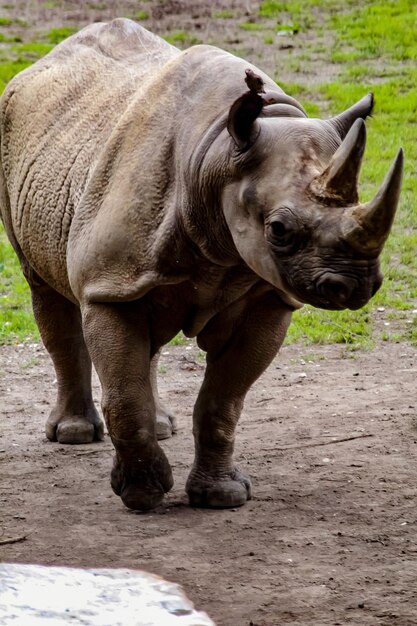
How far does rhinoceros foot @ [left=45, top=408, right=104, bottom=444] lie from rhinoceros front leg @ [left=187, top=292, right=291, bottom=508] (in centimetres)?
129

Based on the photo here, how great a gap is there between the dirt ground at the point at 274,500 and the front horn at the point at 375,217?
4.79ft

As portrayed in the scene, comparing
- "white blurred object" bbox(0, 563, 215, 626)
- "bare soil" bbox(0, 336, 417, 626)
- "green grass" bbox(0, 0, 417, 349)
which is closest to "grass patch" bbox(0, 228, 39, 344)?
"green grass" bbox(0, 0, 417, 349)

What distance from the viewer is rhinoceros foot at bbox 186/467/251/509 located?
23.3 ft

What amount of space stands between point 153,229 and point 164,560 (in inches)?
56.4

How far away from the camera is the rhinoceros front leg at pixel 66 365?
26.8ft

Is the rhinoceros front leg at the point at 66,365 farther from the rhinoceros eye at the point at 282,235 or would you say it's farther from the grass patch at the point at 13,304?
the rhinoceros eye at the point at 282,235

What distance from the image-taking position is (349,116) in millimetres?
6062

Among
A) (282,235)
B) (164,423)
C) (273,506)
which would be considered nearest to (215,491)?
(273,506)

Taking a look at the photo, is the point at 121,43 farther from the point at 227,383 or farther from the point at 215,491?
the point at 215,491

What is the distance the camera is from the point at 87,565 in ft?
20.9

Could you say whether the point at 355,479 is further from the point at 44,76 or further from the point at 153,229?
the point at 44,76

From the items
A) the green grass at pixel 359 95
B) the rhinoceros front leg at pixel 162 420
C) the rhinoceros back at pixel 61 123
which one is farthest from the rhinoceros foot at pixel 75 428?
the green grass at pixel 359 95

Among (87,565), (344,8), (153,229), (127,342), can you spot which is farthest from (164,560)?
(344,8)

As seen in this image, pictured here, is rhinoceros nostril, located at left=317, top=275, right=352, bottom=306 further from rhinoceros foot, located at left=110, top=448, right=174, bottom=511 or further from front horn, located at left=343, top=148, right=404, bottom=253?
rhinoceros foot, located at left=110, top=448, right=174, bottom=511
